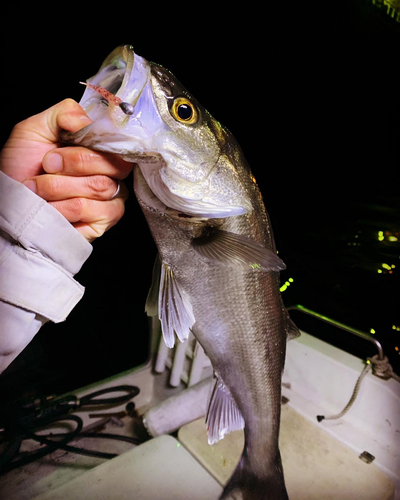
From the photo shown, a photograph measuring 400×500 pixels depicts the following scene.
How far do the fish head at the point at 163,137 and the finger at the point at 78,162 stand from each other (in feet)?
0.11

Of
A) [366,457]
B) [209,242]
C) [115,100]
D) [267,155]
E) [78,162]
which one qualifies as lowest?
[366,457]

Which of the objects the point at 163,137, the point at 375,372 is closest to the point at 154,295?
the point at 163,137

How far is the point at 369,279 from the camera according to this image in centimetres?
1041

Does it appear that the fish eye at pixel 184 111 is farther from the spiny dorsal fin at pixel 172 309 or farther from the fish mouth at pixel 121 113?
the spiny dorsal fin at pixel 172 309

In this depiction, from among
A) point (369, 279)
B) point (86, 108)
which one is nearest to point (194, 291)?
point (86, 108)

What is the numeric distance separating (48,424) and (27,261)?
2783mm

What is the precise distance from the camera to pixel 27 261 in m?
1.12

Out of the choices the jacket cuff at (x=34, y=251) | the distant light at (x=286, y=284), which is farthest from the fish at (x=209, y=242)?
the distant light at (x=286, y=284)

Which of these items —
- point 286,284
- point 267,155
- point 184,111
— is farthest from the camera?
point 267,155

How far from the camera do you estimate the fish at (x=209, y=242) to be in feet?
3.47

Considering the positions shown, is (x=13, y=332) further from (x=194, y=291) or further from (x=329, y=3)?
(x=329, y=3)

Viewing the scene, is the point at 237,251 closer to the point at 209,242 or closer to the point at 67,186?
the point at 209,242

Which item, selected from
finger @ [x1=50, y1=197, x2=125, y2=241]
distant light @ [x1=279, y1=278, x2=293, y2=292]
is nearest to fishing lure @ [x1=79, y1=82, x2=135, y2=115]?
finger @ [x1=50, y1=197, x2=125, y2=241]

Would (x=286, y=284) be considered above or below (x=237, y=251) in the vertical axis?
below
